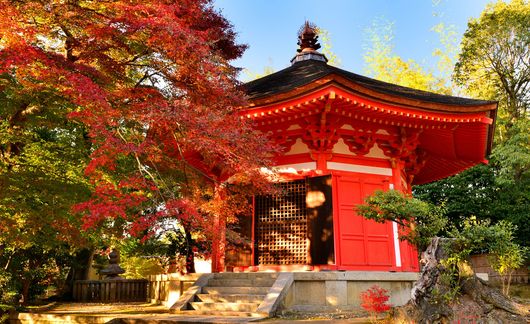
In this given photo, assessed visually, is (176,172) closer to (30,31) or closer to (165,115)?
(165,115)

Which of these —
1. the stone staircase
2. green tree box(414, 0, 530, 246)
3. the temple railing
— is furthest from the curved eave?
green tree box(414, 0, 530, 246)

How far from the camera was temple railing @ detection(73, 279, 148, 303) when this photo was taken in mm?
14344

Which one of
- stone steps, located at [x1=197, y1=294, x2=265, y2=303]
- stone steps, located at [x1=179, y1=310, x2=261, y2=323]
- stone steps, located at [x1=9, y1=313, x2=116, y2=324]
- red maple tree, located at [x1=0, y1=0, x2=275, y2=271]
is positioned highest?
red maple tree, located at [x1=0, y1=0, x2=275, y2=271]

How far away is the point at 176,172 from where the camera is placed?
35.9 ft

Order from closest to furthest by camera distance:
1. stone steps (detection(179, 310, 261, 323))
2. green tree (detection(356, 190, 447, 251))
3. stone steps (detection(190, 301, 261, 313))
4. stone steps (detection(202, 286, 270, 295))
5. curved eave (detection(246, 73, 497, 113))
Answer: green tree (detection(356, 190, 447, 251))
stone steps (detection(179, 310, 261, 323))
stone steps (detection(190, 301, 261, 313))
curved eave (detection(246, 73, 497, 113))
stone steps (detection(202, 286, 270, 295))

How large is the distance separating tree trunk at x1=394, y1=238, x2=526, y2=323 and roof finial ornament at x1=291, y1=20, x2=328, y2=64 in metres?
10.1

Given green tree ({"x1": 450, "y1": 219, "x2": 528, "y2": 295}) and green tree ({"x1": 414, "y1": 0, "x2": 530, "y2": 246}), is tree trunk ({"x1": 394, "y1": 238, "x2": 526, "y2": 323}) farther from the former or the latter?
green tree ({"x1": 414, "y1": 0, "x2": 530, "y2": 246})

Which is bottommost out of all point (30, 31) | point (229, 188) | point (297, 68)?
point (229, 188)

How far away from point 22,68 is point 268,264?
259 inches

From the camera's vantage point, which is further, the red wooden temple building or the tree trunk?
the red wooden temple building

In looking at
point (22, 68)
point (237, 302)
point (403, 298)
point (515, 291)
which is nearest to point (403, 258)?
point (403, 298)

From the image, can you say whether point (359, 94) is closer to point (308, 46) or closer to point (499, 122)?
point (308, 46)

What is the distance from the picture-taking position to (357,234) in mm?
9641

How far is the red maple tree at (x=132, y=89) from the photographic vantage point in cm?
640
